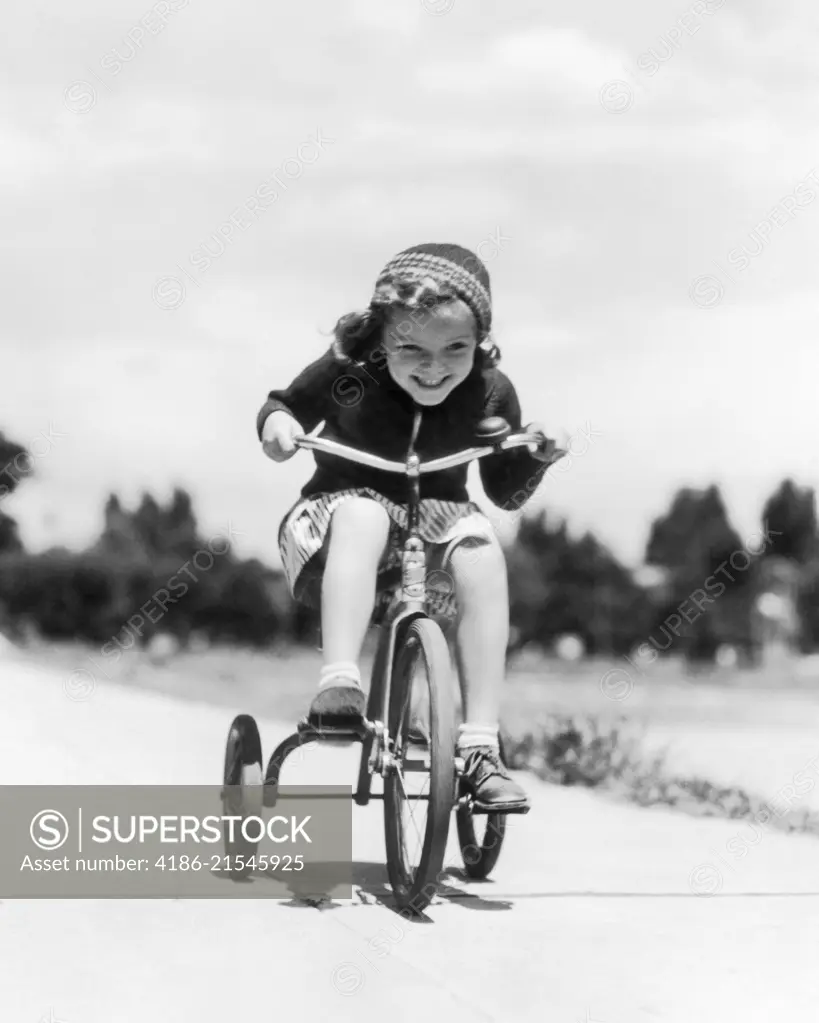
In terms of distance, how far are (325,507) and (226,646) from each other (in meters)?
22.3

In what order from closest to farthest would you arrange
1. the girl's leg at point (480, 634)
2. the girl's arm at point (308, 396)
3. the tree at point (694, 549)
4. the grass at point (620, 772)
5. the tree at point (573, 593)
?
the girl's leg at point (480, 634), the girl's arm at point (308, 396), the grass at point (620, 772), the tree at point (573, 593), the tree at point (694, 549)

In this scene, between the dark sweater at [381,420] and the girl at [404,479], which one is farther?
the dark sweater at [381,420]

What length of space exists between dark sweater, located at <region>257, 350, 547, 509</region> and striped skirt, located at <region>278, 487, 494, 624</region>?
0.05 metres

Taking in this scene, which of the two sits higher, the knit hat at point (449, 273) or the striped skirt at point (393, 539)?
the knit hat at point (449, 273)

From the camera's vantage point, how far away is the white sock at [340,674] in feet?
13.3

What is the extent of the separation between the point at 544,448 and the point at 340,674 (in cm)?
82

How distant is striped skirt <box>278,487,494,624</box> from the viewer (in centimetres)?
421

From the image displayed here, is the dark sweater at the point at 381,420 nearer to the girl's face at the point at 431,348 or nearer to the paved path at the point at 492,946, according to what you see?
the girl's face at the point at 431,348

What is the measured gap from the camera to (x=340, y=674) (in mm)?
4066

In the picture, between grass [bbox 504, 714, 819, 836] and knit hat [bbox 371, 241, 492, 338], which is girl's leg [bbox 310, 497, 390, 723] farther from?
grass [bbox 504, 714, 819, 836]

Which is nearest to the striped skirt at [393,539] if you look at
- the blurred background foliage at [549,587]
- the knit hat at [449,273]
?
the knit hat at [449,273]

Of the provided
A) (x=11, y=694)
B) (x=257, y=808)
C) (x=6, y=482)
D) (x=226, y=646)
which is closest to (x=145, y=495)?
(x=226, y=646)

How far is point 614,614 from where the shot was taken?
31.7 meters

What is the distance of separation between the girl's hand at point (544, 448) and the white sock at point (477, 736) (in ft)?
2.40
